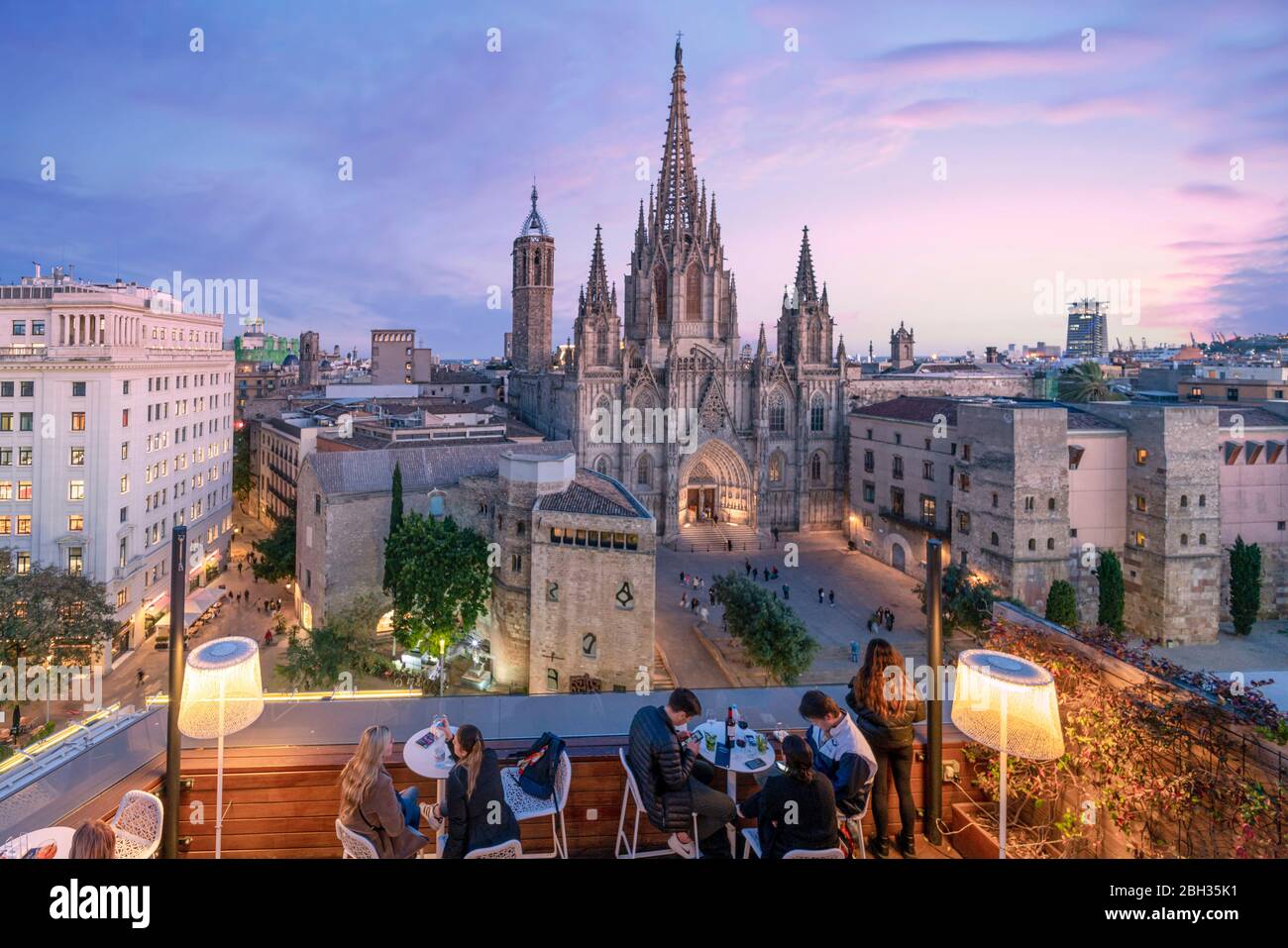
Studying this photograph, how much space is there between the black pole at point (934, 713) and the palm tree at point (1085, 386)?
2303 inches

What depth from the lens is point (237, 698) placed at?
6426 mm

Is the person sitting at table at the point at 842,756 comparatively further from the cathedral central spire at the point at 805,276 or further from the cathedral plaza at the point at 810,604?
the cathedral central spire at the point at 805,276

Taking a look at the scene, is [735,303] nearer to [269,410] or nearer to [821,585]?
[821,585]

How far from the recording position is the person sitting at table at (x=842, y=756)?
6309 mm

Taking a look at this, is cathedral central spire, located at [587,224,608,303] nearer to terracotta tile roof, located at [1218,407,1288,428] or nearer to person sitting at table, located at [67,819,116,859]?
terracotta tile roof, located at [1218,407,1288,428]

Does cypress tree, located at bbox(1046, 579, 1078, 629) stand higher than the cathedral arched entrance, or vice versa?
the cathedral arched entrance

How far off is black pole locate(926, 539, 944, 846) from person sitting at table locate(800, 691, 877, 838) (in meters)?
0.89

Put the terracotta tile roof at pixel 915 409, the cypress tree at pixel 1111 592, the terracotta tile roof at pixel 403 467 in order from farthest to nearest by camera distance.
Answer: the terracotta tile roof at pixel 915 409
the cypress tree at pixel 1111 592
the terracotta tile roof at pixel 403 467

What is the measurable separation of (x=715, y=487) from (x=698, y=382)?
8093 mm

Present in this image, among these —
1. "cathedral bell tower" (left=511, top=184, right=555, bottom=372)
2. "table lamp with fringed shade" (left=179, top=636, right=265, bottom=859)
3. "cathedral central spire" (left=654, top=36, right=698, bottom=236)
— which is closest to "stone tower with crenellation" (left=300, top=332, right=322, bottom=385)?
"cathedral bell tower" (left=511, top=184, right=555, bottom=372)

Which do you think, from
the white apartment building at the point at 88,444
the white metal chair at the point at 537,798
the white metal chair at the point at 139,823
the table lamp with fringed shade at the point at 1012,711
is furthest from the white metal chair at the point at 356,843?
the white apartment building at the point at 88,444

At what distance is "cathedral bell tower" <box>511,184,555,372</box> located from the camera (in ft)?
234

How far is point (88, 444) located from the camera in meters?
33.1

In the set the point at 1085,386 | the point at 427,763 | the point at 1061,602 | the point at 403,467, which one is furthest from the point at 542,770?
the point at 1085,386
